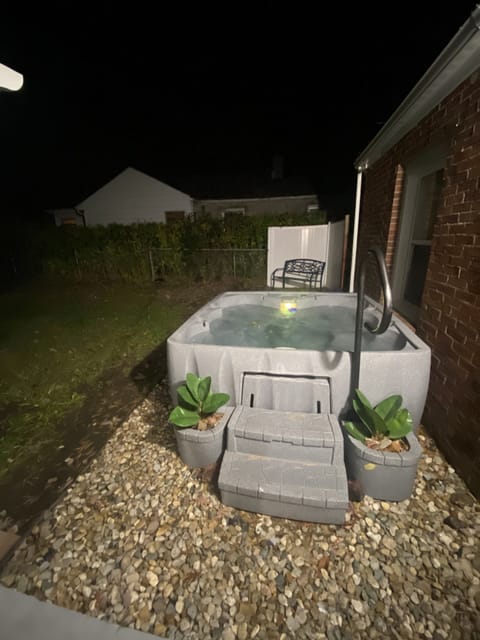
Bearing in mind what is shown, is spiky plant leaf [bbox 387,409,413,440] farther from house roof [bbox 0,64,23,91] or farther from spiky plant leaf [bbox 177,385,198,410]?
house roof [bbox 0,64,23,91]

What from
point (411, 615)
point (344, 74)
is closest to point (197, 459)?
point (411, 615)

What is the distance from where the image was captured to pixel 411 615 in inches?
43.8

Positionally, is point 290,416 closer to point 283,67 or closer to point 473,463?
point 473,463

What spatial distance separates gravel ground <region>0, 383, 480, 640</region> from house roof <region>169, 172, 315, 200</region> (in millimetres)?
13355

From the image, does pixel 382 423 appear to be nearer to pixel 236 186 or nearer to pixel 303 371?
pixel 303 371

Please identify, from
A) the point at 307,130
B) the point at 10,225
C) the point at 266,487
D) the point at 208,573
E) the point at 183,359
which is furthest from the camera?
the point at 307,130

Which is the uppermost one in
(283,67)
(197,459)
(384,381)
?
(283,67)

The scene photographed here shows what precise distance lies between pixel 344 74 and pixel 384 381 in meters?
10.6

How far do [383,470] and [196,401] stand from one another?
1148 millimetres

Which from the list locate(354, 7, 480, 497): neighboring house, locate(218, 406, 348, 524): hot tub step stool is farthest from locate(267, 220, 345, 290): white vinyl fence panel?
locate(218, 406, 348, 524): hot tub step stool

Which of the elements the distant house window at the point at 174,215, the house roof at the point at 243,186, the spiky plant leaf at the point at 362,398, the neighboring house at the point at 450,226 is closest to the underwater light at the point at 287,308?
the neighboring house at the point at 450,226

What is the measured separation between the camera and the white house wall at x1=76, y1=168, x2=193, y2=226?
13.4 meters

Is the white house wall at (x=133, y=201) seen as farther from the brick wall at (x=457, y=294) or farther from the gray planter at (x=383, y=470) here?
the gray planter at (x=383, y=470)

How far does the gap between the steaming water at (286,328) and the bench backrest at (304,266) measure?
3.50m
